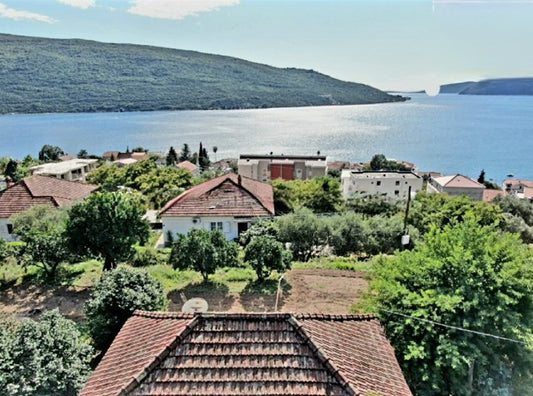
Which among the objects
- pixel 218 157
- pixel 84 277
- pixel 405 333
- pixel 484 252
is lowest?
pixel 218 157

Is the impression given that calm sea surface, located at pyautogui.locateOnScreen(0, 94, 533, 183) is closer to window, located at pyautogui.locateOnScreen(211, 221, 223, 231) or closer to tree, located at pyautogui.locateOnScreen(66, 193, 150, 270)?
window, located at pyautogui.locateOnScreen(211, 221, 223, 231)

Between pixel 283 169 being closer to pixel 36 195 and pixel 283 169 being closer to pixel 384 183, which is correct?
pixel 384 183

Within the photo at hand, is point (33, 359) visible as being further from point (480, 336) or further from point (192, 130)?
point (192, 130)

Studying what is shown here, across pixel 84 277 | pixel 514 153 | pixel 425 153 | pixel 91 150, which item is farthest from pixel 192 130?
pixel 84 277

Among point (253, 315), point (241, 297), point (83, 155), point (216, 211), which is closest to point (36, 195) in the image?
point (216, 211)

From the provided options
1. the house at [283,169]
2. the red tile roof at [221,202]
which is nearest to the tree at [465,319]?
the red tile roof at [221,202]
